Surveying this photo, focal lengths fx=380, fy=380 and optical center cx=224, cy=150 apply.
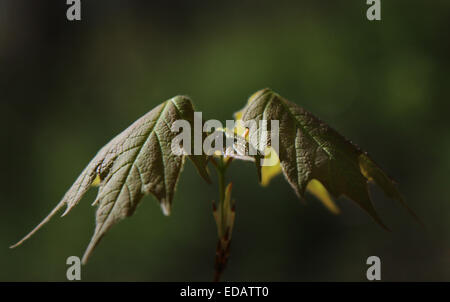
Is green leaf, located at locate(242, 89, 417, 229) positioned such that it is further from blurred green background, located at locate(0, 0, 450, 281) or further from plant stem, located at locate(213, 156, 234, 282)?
blurred green background, located at locate(0, 0, 450, 281)

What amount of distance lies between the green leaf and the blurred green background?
240 cm

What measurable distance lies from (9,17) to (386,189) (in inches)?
159

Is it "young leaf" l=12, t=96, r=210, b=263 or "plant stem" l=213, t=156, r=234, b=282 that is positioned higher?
"young leaf" l=12, t=96, r=210, b=263

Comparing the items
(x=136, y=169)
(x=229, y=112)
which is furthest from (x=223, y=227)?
(x=229, y=112)

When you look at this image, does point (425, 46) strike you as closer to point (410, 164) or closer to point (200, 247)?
point (410, 164)

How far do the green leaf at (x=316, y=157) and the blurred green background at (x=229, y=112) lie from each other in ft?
7.89

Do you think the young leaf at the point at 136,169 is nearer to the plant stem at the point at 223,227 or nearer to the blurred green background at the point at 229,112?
the plant stem at the point at 223,227

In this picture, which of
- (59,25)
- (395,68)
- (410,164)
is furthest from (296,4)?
(59,25)

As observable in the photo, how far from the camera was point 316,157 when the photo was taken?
1.92ft

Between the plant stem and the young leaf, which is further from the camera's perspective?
the plant stem

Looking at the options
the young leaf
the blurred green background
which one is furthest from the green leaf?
the blurred green background

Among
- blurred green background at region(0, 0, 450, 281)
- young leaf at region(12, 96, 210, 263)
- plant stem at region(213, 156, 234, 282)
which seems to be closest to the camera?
young leaf at region(12, 96, 210, 263)

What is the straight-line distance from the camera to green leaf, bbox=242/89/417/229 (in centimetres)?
56

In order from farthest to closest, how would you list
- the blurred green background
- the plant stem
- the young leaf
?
the blurred green background < the plant stem < the young leaf
